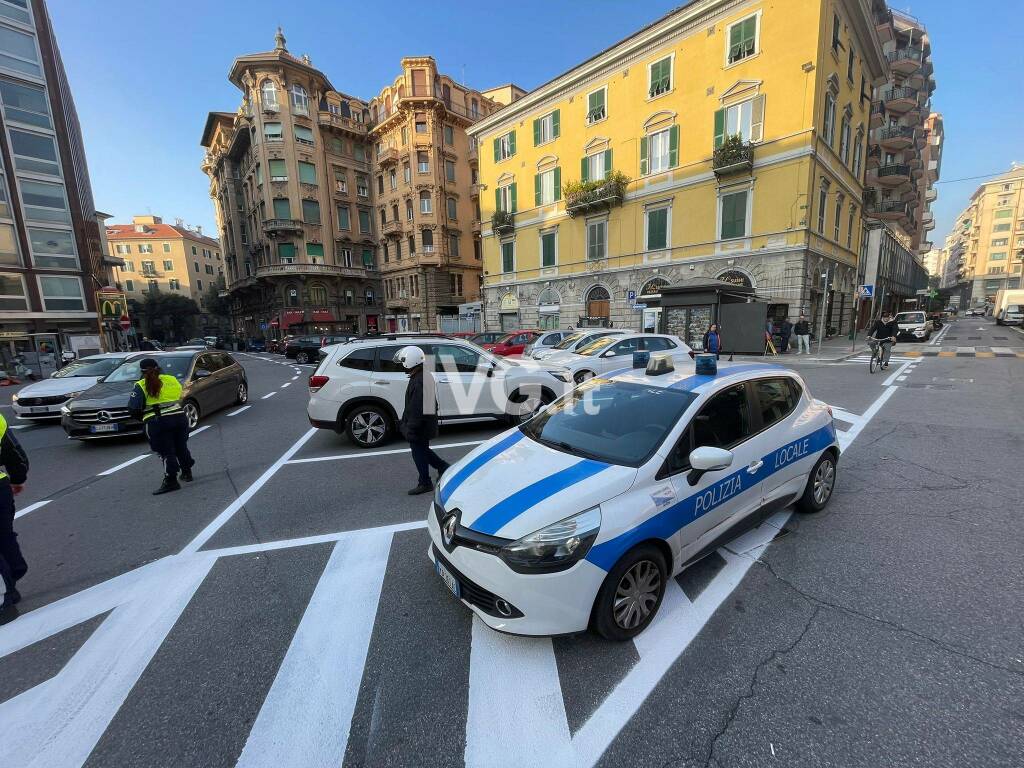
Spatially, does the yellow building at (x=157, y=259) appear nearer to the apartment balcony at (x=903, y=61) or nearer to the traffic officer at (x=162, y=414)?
the traffic officer at (x=162, y=414)

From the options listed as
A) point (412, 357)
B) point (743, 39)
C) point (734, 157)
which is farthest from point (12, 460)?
point (743, 39)

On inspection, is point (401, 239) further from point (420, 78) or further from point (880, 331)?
point (880, 331)

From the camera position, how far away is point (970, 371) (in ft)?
40.1

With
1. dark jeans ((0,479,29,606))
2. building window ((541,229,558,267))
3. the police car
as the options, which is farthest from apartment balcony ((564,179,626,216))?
dark jeans ((0,479,29,606))

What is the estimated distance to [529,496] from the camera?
2.56 meters

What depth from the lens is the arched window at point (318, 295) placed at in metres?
41.1

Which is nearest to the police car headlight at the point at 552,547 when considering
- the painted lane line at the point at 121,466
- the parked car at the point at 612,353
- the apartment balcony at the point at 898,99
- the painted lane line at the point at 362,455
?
the painted lane line at the point at 362,455

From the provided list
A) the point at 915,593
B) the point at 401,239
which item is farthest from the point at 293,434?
the point at 401,239

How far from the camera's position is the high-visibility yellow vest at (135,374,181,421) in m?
5.09

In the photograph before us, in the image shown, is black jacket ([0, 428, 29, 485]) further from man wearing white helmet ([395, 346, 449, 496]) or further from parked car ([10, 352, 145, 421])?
parked car ([10, 352, 145, 421])

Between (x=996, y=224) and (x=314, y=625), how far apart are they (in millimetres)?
124182

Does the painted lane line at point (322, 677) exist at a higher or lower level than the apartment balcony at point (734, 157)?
lower

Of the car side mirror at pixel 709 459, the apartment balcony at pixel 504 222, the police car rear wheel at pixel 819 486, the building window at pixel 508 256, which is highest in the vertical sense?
the apartment balcony at pixel 504 222

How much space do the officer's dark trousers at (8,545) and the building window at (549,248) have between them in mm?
27429
